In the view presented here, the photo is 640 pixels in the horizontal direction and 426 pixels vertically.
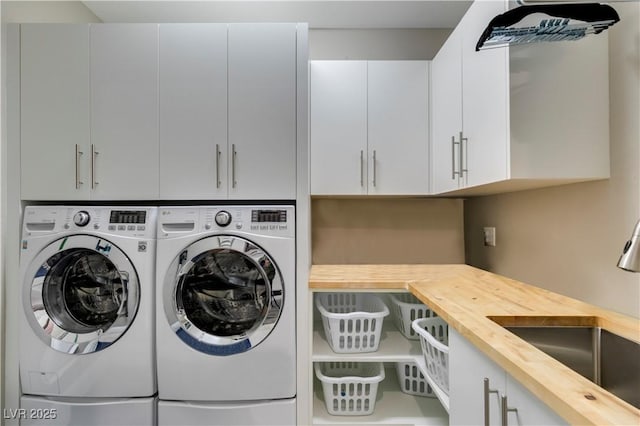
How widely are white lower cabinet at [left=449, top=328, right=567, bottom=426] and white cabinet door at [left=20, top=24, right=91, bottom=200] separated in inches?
73.1

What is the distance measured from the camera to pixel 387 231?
8.27 ft

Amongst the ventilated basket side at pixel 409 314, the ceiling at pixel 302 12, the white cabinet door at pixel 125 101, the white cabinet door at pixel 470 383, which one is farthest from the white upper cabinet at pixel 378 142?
the white cabinet door at pixel 470 383

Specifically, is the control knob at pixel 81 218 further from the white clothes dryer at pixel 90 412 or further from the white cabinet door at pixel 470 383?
the white cabinet door at pixel 470 383

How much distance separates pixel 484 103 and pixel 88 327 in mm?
2114

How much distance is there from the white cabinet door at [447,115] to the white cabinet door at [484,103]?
8 cm

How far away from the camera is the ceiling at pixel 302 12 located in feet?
7.46

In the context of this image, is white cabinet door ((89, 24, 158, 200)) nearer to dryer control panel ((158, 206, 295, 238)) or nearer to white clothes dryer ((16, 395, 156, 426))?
dryer control panel ((158, 206, 295, 238))

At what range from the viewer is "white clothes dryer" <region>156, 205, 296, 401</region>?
1.70 metres

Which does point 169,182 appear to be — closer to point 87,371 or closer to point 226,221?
point 226,221

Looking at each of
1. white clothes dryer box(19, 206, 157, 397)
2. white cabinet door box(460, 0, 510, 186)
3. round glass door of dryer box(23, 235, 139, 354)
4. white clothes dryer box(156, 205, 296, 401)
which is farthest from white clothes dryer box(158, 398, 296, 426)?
white cabinet door box(460, 0, 510, 186)

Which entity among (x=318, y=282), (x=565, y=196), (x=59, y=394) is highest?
(x=565, y=196)

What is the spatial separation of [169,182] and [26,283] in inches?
32.7

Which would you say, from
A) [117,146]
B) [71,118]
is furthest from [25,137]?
[117,146]

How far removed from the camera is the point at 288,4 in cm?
225
